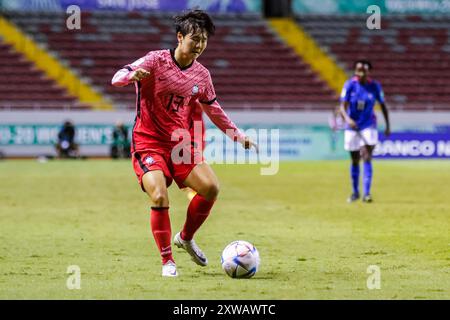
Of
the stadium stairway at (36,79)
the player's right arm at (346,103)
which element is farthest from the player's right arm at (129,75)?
the stadium stairway at (36,79)

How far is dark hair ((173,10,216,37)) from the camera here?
820 centimetres

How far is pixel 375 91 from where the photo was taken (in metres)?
16.9

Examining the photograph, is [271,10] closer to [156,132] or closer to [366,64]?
[366,64]

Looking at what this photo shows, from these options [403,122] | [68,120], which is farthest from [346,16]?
[68,120]

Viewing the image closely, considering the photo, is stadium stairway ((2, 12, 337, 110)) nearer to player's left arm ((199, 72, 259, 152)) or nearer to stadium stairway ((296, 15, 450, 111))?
stadium stairway ((296, 15, 450, 111))

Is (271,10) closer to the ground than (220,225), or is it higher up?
higher up

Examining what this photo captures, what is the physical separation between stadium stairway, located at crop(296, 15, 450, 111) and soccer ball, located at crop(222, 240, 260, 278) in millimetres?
30162

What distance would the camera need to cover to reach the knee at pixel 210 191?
8.55 m

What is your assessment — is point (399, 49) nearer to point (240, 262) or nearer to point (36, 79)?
point (36, 79)

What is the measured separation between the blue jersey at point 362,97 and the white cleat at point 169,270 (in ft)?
30.2

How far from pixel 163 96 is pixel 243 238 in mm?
3346

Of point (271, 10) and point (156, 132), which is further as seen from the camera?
point (271, 10)

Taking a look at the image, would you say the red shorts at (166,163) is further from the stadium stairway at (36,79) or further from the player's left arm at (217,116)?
the stadium stairway at (36,79)

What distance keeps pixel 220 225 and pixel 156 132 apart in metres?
4.53
